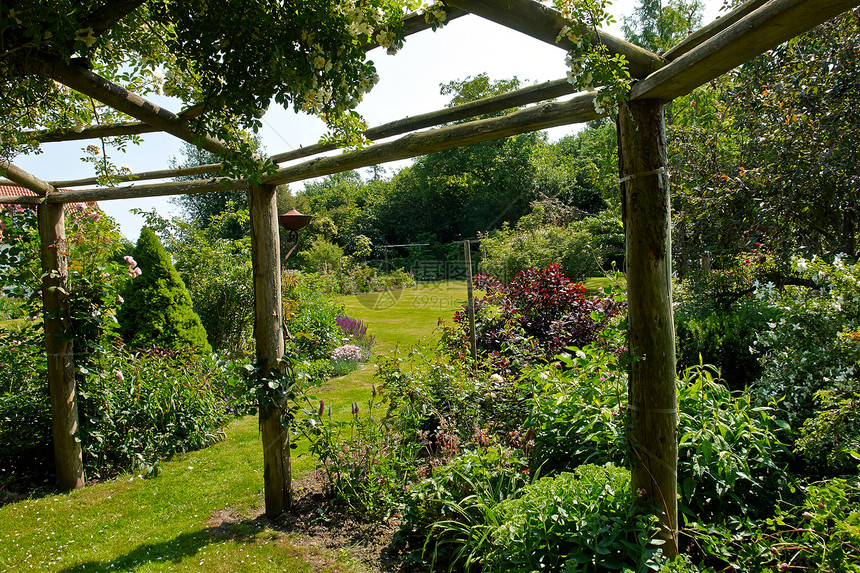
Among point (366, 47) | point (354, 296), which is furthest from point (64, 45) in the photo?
point (354, 296)

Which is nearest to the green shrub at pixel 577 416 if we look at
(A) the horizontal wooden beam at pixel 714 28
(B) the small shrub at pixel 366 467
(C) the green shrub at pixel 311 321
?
(B) the small shrub at pixel 366 467

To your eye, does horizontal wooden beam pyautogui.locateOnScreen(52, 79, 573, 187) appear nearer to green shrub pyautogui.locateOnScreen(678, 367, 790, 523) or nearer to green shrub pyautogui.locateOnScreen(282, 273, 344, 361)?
green shrub pyautogui.locateOnScreen(678, 367, 790, 523)

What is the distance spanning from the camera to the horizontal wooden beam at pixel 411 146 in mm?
2383

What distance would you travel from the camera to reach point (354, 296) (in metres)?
16.7

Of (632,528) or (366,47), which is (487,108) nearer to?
(366,47)

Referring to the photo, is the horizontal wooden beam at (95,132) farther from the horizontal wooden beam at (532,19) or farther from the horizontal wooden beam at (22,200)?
the horizontal wooden beam at (532,19)

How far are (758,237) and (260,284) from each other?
18.9ft

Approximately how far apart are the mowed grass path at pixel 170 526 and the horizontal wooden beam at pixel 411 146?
225 centimetres

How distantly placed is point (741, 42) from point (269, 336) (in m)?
3.11

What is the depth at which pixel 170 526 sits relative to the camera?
355 cm

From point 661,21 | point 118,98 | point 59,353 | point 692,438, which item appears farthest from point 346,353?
point 661,21

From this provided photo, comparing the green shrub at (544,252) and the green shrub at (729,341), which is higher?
the green shrub at (544,252)

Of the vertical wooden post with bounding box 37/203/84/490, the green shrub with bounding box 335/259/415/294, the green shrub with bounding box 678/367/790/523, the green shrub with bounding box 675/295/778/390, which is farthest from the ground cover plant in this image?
the green shrub with bounding box 335/259/415/294

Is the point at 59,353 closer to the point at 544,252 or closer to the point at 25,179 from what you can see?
the point at 25,179
